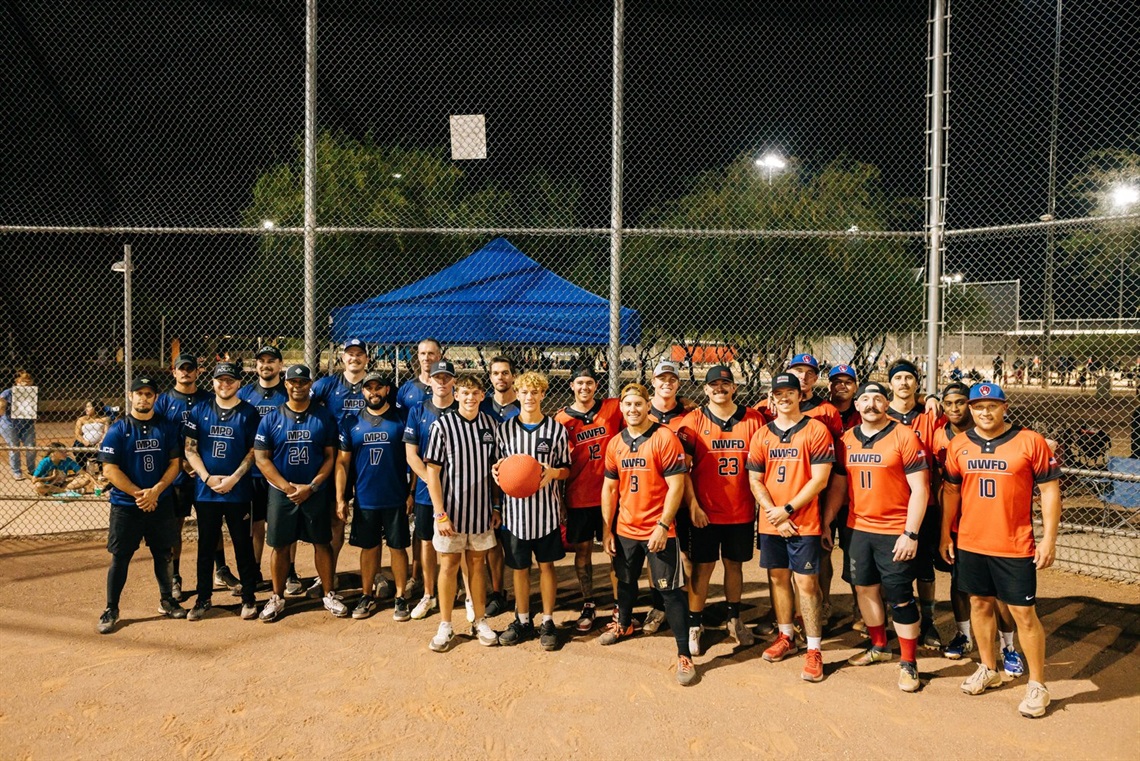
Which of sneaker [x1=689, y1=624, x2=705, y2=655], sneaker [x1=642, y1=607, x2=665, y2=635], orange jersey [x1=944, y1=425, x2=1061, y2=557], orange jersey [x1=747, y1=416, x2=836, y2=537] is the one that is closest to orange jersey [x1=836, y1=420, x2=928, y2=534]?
orange jersey [x1=747, y1=416, x2=836, y2=537]

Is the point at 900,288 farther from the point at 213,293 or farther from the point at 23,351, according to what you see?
the point at 23,351

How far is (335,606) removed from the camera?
5480 mm

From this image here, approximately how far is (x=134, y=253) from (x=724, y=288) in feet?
55.3

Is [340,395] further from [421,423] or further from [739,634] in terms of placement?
[739,634]

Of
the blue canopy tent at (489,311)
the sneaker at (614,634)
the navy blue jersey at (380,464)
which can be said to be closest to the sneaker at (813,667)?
the sneaker at (614,634)

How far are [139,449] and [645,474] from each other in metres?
3.79

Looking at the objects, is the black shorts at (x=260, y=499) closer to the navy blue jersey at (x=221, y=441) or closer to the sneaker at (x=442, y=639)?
the navy blue jersey at (x=221, y=441)

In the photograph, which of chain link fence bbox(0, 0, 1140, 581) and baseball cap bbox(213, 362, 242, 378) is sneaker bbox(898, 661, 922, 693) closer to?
chain link fence bbox(0, 0, 1140, 581)

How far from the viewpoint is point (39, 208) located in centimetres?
1523

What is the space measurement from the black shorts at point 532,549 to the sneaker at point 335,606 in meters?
1.49

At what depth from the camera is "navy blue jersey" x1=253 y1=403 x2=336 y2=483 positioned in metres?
5.33

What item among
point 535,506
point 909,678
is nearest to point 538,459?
point 535,506

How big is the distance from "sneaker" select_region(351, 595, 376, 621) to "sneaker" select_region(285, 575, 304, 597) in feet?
2.46

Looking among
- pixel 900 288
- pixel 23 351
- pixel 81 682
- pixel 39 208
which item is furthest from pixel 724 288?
pixel 23 351
